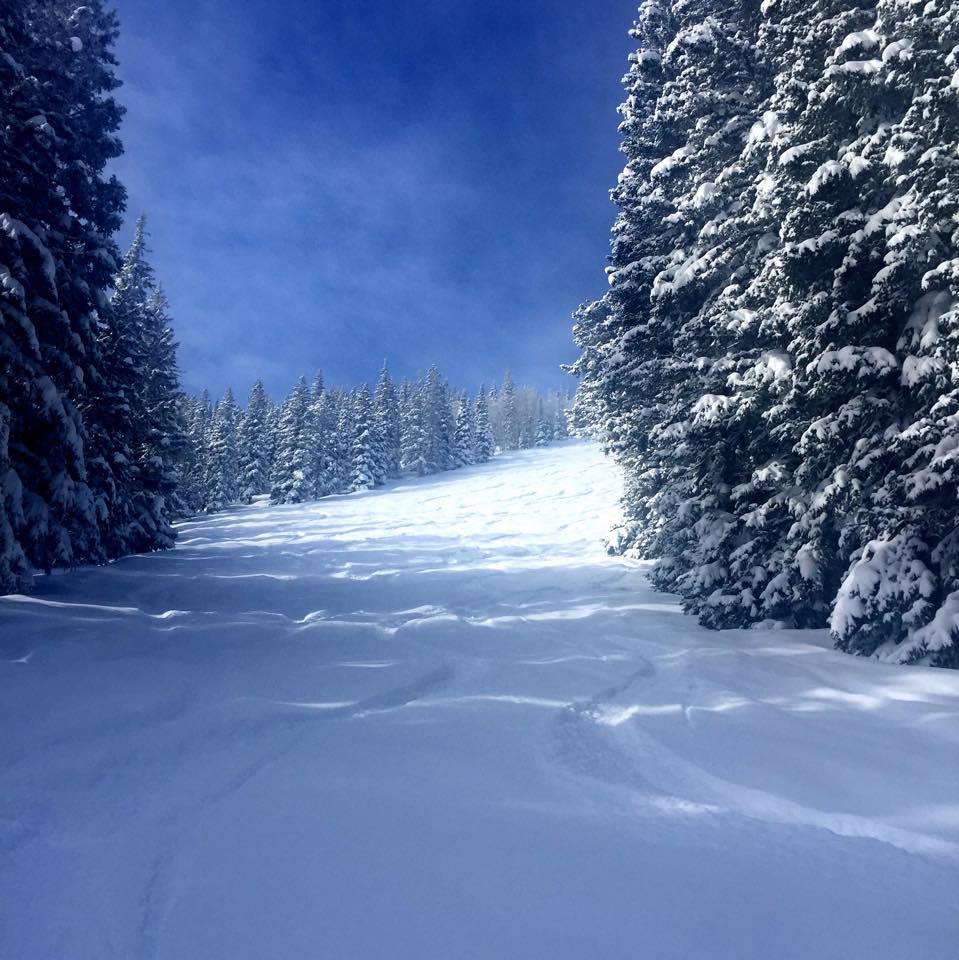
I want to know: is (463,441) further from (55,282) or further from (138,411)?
(55,282)

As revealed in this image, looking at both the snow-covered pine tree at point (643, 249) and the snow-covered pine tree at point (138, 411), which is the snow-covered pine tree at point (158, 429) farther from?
the snow-covered pine tree at point (643, 249)

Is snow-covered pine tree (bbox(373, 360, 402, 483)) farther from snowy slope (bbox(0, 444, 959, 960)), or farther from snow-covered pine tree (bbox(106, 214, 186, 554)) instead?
snowy slope (bbox(0, 444, 959, 960))

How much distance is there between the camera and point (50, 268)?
35.7 feet

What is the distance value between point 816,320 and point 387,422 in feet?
222

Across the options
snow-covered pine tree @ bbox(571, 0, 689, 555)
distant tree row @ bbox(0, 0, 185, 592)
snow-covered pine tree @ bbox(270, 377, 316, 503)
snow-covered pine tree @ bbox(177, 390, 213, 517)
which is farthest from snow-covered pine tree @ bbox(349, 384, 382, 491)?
snow-covered pine tree @ bbox(571, 0, 689, 555)

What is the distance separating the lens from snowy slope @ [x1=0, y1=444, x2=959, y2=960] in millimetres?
2971

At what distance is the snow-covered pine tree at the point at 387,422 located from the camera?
69.1 meters

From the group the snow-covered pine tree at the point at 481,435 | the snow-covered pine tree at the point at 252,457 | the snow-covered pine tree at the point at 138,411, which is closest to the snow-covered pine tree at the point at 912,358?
the snow-covered pine tree at the point at 138,411

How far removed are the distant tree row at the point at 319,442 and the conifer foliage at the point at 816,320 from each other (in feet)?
138

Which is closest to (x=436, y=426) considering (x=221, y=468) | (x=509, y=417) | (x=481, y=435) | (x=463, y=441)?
(x=463, y=441)

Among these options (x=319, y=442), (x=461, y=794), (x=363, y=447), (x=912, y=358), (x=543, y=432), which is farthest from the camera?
(x=543, y=432)

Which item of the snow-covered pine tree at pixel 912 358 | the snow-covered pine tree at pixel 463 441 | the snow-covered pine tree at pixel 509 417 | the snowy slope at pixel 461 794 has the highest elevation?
the snow-covered pine tree at pixel 509 417

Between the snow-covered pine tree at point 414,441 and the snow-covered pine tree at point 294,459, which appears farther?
the snow-covered pine tree at point 414,441

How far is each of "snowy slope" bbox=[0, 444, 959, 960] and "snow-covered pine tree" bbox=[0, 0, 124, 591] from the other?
213cm
